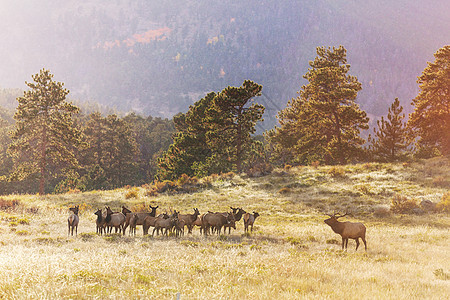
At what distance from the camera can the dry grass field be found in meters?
5.75

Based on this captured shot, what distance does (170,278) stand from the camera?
21.5ft

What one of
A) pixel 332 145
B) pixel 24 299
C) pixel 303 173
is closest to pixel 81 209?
pixel 24 299

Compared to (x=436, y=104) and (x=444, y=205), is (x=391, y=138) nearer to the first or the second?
(x=436, y=104)

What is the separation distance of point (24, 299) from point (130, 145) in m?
67.3

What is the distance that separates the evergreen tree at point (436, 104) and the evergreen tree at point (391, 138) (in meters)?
6.29

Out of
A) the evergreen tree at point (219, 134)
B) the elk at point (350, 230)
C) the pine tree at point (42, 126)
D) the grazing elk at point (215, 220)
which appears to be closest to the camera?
the elk at point (350, 230)

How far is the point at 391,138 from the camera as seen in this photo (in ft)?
153

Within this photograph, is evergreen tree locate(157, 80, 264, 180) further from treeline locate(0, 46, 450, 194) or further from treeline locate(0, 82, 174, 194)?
treeline locate(0, 82, 174, 194)

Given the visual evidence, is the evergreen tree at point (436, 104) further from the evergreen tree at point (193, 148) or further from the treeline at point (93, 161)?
the treeline at point (93, 161)

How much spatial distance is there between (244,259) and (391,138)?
4563 cm

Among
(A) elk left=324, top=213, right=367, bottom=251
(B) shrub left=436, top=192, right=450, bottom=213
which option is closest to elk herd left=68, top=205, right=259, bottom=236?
(A) elk left=324, top=213, right=367, bottom=251

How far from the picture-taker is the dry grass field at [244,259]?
5754 millimetres

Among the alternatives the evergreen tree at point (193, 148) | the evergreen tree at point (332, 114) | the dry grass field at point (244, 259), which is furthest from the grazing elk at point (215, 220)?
the evergreen tree at point (332, 114)

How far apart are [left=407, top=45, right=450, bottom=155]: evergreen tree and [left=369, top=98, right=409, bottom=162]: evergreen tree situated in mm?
6291
